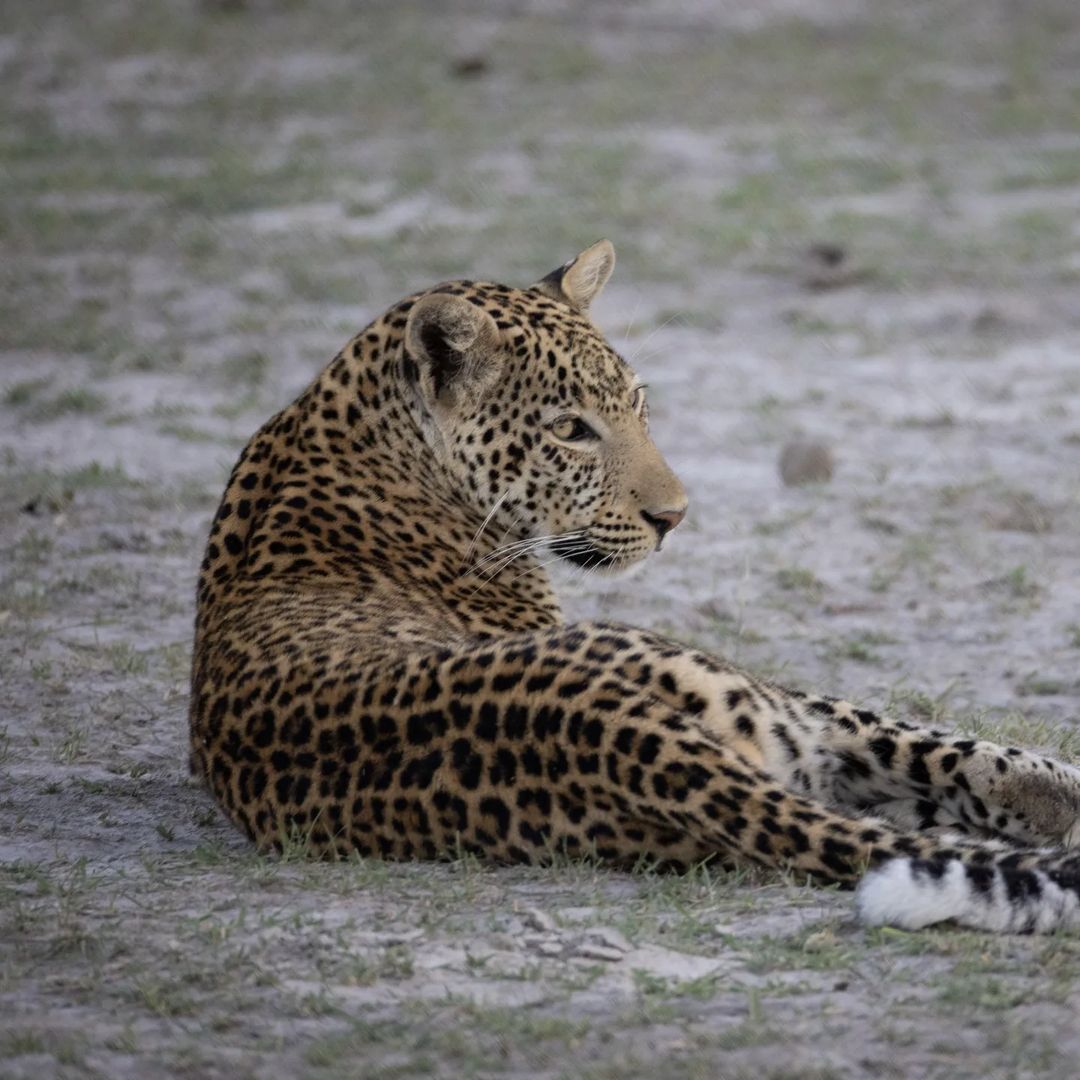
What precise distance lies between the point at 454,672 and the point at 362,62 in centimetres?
1643

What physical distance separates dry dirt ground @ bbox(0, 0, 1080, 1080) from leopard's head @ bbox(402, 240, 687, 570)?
1196 mm

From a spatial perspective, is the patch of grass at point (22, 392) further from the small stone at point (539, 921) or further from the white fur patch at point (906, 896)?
the white fur patch at point (906, 896)

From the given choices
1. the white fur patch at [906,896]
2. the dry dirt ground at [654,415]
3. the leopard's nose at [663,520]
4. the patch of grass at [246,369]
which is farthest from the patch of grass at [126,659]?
the patch of grass at [246,369]

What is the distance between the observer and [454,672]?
15.5ft

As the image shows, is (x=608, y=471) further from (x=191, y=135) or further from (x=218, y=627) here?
(x=191, y=135)

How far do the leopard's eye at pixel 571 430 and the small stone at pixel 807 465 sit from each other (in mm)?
3642

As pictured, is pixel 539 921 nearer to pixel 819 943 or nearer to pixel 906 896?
pixel 819 943

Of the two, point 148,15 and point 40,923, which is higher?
point 148,15

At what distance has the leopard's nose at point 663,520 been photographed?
6.04 metres

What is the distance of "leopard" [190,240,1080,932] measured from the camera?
14.9ft

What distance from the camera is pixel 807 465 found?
31.3ft

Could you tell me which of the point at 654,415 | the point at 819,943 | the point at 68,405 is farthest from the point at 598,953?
the point at 68,405

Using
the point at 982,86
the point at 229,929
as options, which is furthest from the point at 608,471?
the point at 982,86

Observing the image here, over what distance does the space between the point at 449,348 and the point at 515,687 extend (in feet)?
4.83
